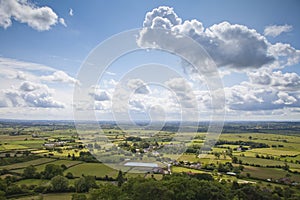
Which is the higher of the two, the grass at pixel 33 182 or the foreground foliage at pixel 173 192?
the foreground foliage at pixel 173 192

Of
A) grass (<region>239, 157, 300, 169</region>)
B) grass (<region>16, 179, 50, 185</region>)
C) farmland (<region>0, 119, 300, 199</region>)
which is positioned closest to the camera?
farmland (<region>0, 119, 300, 199</region>)

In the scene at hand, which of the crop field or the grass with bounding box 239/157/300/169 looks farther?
the grass with bounding box 239/157/300/169

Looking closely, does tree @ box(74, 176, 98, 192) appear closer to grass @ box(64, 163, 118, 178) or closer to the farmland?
the farmland

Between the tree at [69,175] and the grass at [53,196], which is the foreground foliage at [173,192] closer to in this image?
the grass at [53,196]

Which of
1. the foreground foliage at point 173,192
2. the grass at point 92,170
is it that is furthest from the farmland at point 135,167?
the foreground foliage at point 173,192

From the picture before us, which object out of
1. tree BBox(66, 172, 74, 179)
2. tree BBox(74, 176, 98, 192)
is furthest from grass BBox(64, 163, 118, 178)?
tree BBox(74, 176, 98, 192)

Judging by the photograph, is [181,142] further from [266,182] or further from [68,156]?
[68,156]

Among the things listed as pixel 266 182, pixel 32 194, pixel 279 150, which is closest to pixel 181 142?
pixel 266 182

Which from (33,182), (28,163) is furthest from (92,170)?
(28,163)
